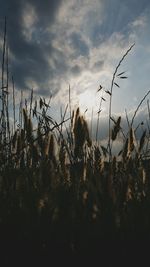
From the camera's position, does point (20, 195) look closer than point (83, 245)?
No

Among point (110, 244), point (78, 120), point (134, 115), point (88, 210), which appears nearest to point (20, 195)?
point (88, 210)

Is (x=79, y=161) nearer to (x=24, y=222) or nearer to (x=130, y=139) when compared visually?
(x=130, y=139)

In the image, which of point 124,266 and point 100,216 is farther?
point 100,216

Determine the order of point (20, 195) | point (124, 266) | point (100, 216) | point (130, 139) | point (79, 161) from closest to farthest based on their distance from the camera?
point (124, 266), point (100, 216), point (20, 195), point (130, 139), point (79, 161)

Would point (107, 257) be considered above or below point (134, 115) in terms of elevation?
below

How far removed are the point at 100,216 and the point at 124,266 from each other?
0.74ft

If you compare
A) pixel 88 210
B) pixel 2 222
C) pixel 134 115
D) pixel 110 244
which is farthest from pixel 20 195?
pixel 134 115

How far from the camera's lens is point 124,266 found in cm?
127

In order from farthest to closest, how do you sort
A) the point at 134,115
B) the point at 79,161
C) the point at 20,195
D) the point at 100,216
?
the point at 134,115 → the point at 79,161 → the point at 20,195 → the point at 100,216

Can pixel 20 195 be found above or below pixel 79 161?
below

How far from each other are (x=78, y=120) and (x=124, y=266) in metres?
1.16

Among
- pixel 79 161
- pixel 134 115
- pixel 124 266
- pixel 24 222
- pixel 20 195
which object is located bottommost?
pixel 124 266

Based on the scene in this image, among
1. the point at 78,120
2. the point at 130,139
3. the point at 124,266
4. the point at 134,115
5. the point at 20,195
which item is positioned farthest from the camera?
the point at 134,115

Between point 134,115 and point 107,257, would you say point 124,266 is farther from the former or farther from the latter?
point 134,115
